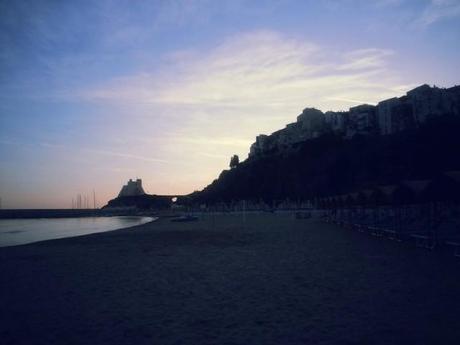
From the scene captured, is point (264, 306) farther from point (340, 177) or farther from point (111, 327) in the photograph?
point (340, 177)

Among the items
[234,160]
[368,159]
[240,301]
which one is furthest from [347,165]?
[240,301]

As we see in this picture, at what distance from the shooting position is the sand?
582 cm

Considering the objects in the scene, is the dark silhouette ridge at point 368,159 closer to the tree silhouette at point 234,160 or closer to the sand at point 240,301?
the tree silhouette at point 234,160

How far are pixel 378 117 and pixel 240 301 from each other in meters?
120

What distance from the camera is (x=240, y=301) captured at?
7906 millimetres

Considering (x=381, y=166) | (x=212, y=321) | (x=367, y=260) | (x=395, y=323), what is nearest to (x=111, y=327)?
(x=212, y=321)

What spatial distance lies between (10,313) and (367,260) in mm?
9954

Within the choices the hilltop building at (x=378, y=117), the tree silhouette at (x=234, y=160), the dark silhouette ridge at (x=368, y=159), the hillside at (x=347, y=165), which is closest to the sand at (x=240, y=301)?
the hillside at (x=347, y=165)

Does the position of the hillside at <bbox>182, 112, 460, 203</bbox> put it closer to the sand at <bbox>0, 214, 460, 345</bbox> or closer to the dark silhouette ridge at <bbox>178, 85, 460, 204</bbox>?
the dark silhouette ridge at <bbox>178, 85, 460, 204</bbox>

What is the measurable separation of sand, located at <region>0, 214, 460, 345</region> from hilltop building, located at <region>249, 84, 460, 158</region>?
287ft

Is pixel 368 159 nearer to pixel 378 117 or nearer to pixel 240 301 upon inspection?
pixel 378 117

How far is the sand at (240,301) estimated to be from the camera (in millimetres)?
5824

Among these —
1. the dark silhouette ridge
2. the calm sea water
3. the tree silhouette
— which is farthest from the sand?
the tree silhouette

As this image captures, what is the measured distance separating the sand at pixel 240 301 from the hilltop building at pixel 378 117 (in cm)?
8747
